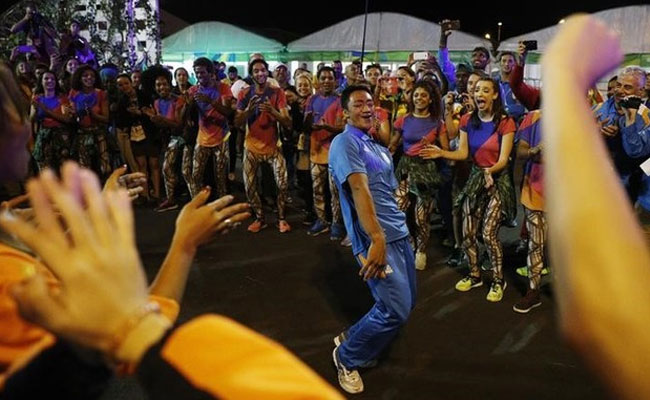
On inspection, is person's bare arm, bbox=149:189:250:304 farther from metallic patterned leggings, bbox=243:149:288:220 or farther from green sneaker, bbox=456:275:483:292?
metallic patterned leggings, bbox=243:149:288:220

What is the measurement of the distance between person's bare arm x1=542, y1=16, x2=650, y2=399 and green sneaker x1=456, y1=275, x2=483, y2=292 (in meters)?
4.39

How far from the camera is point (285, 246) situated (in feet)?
19.9

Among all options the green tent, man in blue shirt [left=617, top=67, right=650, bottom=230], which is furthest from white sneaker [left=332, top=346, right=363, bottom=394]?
the green tent

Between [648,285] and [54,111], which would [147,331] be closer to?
[648,285]

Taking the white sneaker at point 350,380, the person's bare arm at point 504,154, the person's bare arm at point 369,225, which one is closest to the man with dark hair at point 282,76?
the person's bare arm at point 504,154

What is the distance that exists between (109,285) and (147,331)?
7 centimetres

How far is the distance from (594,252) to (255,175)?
6.30 m

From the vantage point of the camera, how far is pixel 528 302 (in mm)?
4473

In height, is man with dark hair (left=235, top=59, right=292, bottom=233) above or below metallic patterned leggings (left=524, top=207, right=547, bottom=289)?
above

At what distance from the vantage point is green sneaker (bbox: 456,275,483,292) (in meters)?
4.89

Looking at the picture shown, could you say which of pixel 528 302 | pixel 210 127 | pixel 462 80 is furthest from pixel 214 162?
pixel 528 302

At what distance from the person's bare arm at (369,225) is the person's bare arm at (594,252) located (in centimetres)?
238

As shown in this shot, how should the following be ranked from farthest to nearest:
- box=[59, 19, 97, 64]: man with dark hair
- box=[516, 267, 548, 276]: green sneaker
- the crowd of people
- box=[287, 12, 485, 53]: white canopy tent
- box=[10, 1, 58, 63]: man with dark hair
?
1. box=[287, 12, 485, 53]: white canopy tent
2. box=[10, 1, 58, 63]: man with dark hair
3. box=[59, 19, 97, 64]: man with dark hair
4. box=[516, 267, 548, 276]: green sneaker
5. the crowd of people

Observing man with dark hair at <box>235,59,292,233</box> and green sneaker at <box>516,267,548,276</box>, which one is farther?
man with dark hair at <box>235,59,292,233</box>
